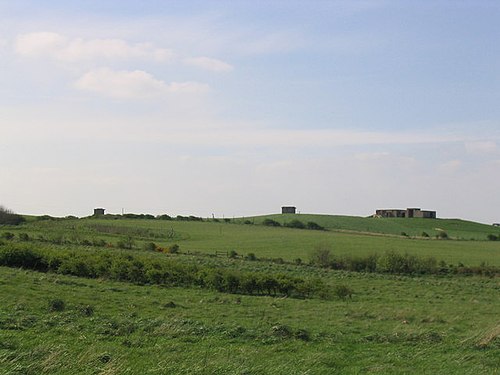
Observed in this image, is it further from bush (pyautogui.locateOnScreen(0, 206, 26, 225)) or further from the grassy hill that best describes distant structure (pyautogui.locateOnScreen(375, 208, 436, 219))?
bush (pyautogui.locateOnScreen(0, 206, 26, 225))

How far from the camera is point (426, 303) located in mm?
36219

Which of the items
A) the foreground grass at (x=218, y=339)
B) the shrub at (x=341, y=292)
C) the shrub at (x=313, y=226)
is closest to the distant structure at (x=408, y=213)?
the shrub at (x=313, y=226)

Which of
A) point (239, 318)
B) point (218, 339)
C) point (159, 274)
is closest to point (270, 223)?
point (159, 274)

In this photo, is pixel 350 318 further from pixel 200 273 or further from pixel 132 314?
pixel 200 273

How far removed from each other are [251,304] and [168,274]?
11265 mm

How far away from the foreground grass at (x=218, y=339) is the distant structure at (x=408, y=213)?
132987 mm

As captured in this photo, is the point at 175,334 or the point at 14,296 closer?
the point at 175,334

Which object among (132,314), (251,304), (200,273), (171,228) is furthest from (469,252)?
(132,314)

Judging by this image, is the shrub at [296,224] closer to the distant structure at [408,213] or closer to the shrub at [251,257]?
the distant structure at [408,213]

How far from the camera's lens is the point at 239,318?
23406 mm

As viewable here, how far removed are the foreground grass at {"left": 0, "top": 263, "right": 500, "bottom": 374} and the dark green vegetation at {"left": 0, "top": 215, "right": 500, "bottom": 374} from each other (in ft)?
0.15

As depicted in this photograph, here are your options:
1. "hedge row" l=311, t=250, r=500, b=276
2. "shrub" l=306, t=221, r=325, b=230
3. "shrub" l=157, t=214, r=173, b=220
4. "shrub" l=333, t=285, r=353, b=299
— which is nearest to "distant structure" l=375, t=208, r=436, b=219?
"shrub" l=306, t=221, r=325, b=230

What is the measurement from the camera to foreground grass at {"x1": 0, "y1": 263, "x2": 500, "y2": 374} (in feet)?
38.5

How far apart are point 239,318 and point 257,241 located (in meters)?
72.0
